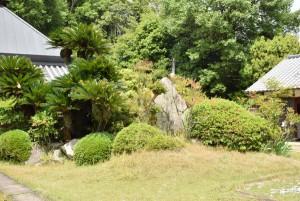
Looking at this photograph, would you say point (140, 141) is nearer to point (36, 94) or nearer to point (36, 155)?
point (36, 155)

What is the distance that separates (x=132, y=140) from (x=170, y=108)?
3162mm

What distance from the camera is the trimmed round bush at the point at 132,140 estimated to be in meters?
8.03

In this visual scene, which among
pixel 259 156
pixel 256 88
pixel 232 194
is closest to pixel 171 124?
pixel 259 156

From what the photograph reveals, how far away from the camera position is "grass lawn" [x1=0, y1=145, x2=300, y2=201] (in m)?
5.64

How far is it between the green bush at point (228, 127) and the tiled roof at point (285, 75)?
6676mm

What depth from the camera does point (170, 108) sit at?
10945mm

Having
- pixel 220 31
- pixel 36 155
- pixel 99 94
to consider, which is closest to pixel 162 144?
pixel 99 94

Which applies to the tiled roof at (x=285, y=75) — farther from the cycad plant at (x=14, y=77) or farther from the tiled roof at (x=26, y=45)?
the cycad plant at (x=14, y=77)

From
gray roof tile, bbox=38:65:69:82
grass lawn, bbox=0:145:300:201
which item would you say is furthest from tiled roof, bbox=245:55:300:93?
gray roof tile, bbox=38:65:69:82

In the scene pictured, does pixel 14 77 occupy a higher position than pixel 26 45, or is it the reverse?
pixel 26 45

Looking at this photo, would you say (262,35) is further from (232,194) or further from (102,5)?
(232,194)

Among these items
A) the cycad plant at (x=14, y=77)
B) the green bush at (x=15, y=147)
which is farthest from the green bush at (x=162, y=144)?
the cycad plant at (x=14, y=77)

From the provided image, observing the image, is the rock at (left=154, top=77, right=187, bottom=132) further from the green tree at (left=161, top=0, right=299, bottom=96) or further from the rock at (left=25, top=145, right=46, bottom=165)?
the green tree at (left=161, top=0, right=299, bottom=96)

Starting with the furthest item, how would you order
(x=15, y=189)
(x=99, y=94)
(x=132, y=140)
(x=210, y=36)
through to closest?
(x=210, y=36), (x=99, y=94), (x=132, y=140), (x=15, y=189)
